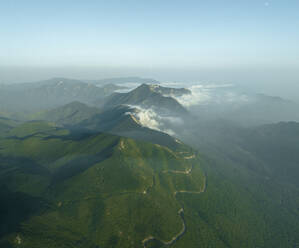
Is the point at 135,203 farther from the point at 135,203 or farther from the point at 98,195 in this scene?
the point at 98,195

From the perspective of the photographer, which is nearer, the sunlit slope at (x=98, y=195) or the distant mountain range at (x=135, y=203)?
the sunlit slope at (x=98, y=195)

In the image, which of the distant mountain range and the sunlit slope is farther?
the distant mountain range

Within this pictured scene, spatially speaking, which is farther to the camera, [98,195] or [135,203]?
[98,195]

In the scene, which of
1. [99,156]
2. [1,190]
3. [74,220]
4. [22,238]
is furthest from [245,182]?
[1,190]

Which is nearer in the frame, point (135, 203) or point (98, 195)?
point (135, 203)

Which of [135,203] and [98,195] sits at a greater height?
[98,195]

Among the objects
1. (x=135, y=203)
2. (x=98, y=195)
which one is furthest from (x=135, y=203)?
(x=98, y=195)

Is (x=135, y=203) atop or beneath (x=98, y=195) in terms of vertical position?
beneath

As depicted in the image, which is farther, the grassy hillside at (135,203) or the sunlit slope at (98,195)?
the grassy hillside at (135,203)
